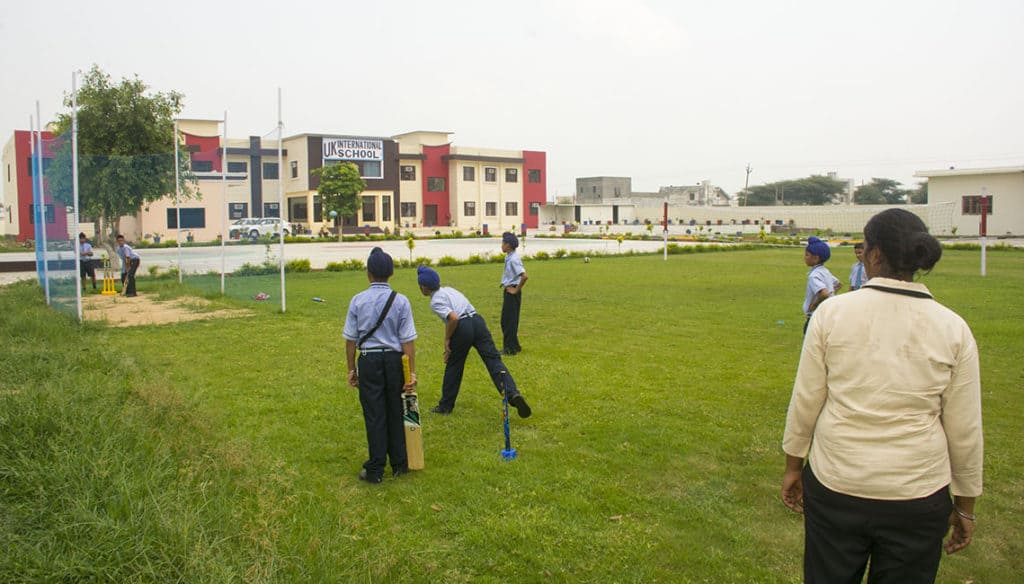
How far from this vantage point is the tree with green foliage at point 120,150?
1962 centimetres

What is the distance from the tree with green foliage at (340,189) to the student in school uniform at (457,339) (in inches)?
1949

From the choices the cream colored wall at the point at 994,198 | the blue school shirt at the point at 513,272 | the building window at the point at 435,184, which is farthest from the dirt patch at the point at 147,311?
the building window at the point at 435,184

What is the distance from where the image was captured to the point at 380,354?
18.9 ft

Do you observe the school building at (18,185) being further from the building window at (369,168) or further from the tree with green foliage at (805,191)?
the tree with green foliage at (805,191)

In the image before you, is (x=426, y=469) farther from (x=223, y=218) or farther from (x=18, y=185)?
(x=18, y=185)

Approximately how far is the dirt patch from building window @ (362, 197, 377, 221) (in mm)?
48607

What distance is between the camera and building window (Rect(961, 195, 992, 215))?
5282 centimetres

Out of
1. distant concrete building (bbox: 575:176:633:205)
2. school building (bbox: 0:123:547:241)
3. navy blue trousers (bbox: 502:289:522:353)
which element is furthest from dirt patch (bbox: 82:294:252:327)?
distant concrete building (bbox: 575:176:633:205)

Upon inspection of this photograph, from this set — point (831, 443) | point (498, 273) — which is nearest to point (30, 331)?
point (831, 443)

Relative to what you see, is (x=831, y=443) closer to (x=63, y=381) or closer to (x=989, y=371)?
(x=63, y=381)

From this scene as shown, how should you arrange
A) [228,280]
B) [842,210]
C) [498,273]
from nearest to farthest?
[228,280] < [498,273] < [842,210]

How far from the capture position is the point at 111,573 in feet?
11.6

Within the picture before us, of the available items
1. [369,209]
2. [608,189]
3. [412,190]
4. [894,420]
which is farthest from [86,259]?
[608,189]

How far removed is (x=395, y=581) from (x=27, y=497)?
7.49 ft
